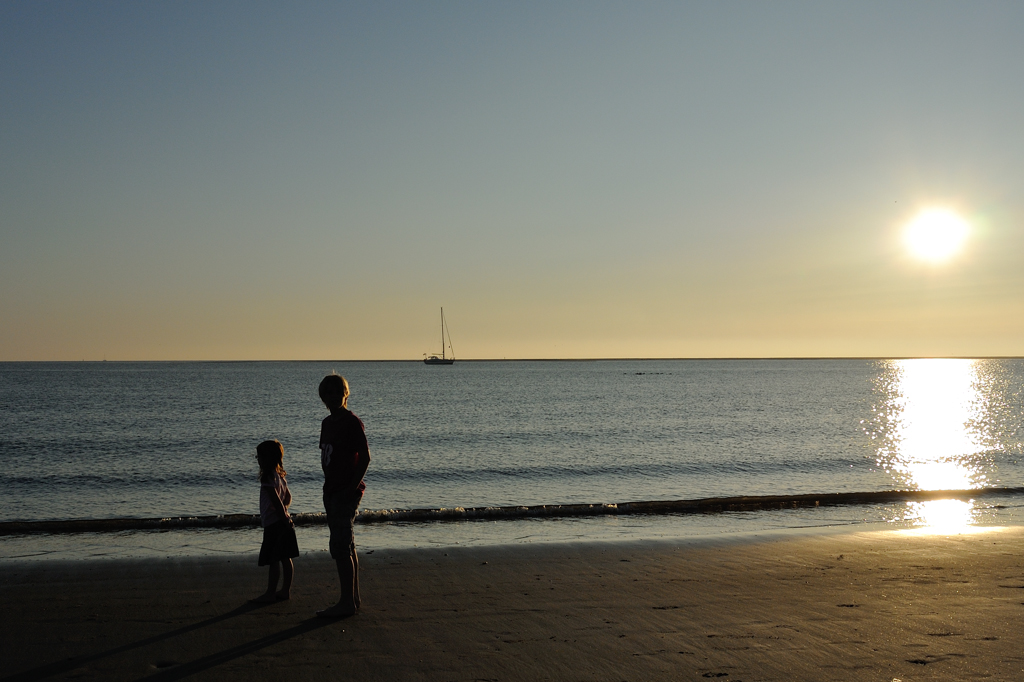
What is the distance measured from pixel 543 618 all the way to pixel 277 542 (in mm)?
2616

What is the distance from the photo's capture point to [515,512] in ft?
48.3

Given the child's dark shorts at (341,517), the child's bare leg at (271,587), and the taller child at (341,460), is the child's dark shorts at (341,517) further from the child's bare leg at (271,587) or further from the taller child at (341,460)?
the child's bare leg at (271,587)

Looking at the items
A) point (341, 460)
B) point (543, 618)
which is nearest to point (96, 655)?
point (341, 460)

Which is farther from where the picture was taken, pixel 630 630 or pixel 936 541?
pixel 936 541

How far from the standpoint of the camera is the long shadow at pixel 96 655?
5.21m

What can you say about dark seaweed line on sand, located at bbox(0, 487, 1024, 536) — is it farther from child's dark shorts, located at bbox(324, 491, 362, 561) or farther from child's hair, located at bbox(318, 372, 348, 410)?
child's hair, located at bbox(318, 372, 348, 410)

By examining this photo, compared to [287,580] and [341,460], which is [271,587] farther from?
[341,460]

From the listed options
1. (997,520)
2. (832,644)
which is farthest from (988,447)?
(832,644)

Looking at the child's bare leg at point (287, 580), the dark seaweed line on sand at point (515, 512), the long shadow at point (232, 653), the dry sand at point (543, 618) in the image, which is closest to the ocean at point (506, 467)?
the dark seaweed line on sand at point (515, 512)

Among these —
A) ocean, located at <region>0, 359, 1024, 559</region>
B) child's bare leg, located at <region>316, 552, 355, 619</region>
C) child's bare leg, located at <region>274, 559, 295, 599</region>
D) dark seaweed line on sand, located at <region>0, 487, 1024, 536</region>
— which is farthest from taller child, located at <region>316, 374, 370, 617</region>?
dark seaweed line on sand, located at <region>0, 487, 1024, 536</region>

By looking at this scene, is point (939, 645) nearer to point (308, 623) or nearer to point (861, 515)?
point (308, 623)

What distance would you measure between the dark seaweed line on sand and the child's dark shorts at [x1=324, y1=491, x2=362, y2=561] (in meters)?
7.57

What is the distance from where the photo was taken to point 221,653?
5.68 meters

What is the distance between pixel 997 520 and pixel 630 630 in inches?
428
